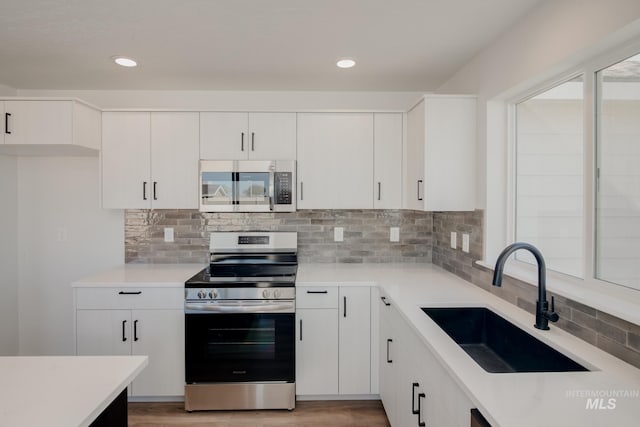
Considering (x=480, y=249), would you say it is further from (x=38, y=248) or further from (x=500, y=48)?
(x=38, y=248)

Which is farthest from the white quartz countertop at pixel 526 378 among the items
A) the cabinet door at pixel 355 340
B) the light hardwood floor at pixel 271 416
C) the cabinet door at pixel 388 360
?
the light hardwood floor at pixel 271 416

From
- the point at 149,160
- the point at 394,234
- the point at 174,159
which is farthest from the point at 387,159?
the point at 149,160

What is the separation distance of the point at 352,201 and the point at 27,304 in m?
2.89

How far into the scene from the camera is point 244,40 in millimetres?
2090

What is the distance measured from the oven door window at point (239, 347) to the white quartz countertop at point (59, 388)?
112 cm

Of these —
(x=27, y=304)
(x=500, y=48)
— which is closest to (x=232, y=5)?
(x=500, y=48)

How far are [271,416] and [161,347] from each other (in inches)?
34.9

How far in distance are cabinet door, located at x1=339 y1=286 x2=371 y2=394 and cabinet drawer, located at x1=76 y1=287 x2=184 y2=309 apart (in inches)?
44.9

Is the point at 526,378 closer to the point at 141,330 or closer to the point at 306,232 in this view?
the point at 306,232

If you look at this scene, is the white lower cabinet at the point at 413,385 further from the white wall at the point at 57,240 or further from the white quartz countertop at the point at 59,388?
the white wall at the point at 57,240

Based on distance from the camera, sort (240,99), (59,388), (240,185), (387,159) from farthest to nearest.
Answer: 1. (240,99)
2. (387,159)
3. (240,185)
4. (59,388)

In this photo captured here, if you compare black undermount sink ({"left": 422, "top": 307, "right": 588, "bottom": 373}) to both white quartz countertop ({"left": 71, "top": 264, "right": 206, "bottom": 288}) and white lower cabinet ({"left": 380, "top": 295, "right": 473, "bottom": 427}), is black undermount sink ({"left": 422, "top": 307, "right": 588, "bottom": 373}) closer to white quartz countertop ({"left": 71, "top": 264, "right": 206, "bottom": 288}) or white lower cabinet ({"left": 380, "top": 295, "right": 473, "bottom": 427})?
white lower cabinet ({"left": 380, "top": 295, "right": 473, "bottom": 427})

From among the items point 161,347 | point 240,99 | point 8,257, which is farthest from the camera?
point 240,99

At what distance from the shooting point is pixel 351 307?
252 cm
